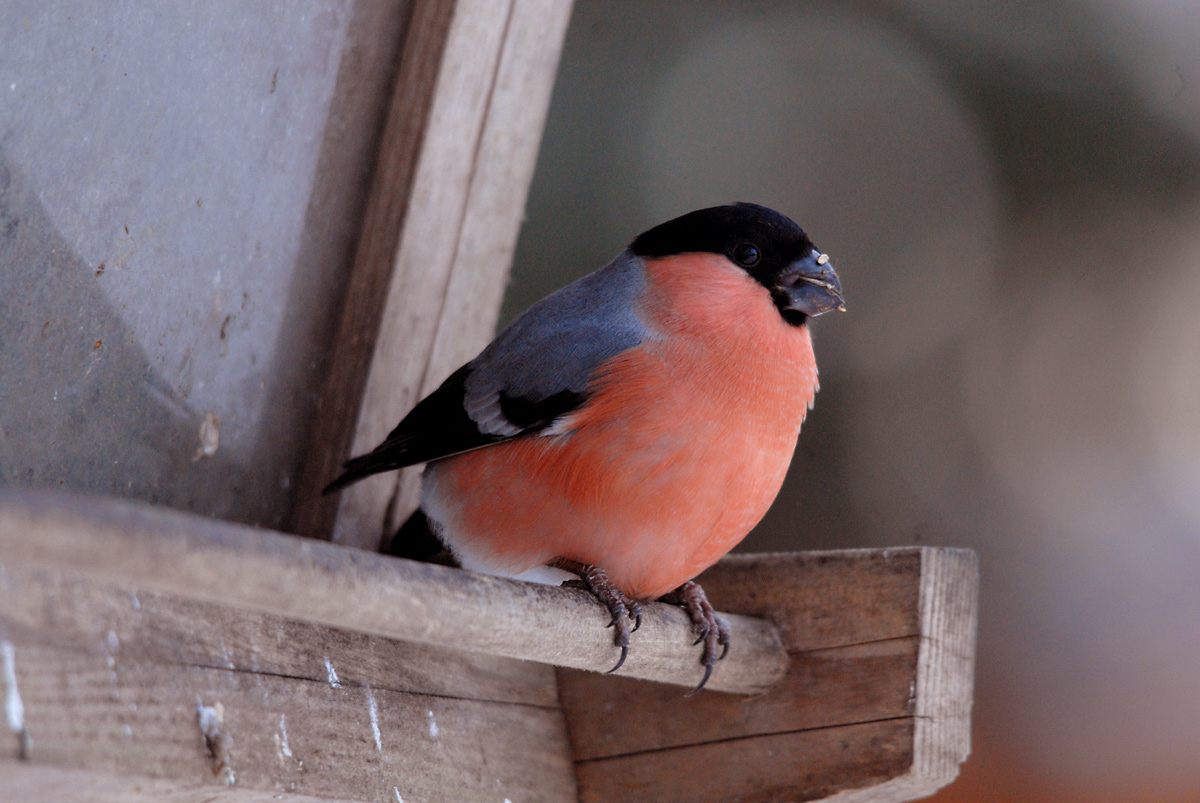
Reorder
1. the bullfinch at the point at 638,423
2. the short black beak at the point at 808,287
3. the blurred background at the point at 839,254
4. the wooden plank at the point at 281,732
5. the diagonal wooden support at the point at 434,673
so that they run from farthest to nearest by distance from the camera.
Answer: the short black beak at the point at 808,287, the bullfinch at the point at 638,423, the blurred background at the point at 839,254, the wooden plank at the point at 281,732, the diagonal wooden support at the point at 434,673

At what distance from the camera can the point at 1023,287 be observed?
11.6 ft

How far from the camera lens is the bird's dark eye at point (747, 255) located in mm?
2311

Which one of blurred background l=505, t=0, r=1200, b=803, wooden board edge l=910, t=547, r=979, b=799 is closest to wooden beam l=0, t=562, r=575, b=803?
wooden board edge l=910, t=547, r=979, b=799

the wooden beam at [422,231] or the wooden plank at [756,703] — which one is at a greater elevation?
the wooden beam at [422,231]

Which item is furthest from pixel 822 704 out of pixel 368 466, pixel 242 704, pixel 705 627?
pixel 242 704

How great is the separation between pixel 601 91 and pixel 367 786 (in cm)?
289

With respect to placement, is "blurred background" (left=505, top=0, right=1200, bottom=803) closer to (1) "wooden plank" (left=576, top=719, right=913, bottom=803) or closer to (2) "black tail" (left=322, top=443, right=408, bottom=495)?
(1) "wooden plank" (left=576, top=719, right=913, bottom=803)

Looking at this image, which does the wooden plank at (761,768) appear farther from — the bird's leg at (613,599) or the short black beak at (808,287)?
the short black beak at (808,287)

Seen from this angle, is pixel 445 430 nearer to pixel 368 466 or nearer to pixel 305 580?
pixel 368 466

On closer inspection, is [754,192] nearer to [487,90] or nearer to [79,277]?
[487,90]

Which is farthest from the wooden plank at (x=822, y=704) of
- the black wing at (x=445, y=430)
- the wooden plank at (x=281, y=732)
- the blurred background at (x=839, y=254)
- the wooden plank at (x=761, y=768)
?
the blurred background at (x=839, y=254)

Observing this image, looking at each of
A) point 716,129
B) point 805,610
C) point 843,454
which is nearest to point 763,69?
point 716,129

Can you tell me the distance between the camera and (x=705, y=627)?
214cm

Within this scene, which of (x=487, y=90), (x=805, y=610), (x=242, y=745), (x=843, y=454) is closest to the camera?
(x=242, y=745)
